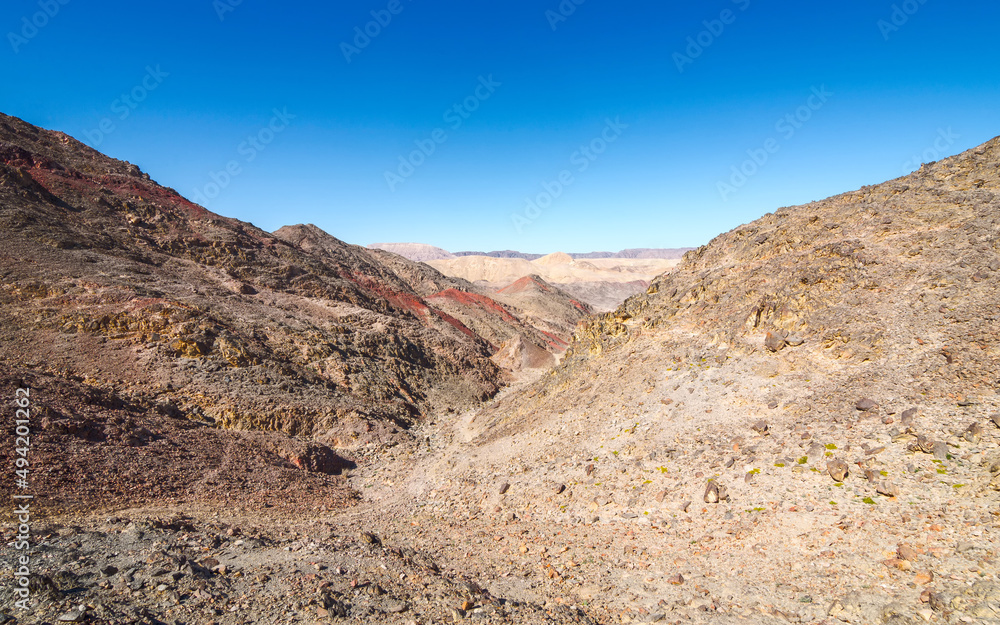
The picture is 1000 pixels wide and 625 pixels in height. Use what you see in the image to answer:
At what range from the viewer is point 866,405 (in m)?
9.05

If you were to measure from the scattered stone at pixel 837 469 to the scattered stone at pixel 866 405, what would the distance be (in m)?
1.65

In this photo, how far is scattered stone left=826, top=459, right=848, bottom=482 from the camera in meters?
7.90

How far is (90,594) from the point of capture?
18.2 feet

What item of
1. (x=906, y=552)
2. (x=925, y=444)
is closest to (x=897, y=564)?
(x=906, y=552)

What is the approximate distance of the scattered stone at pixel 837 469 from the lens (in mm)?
7898

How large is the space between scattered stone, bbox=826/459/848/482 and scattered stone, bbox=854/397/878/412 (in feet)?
5.42

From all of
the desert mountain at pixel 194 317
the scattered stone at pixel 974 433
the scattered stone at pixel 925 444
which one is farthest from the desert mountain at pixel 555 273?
the scattered stone at pixel 974 433

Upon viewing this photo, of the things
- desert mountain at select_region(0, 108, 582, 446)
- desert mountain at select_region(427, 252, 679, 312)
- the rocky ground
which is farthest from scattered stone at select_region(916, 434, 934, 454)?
desert mountain at select_region(427, 252, 679, 312)

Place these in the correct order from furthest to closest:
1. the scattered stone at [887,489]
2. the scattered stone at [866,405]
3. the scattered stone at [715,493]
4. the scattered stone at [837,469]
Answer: the scattered stone at [866,405]
the scattered stone at [715,493]
the scattered stone at [837,469]
the scattered stone at [887,489]

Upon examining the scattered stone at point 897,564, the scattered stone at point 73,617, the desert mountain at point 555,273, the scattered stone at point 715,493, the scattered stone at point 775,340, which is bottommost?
the scattered stone at point 897,564

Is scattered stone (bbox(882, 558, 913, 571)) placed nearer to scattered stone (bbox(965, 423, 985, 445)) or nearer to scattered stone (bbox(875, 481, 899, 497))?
scattered stone (bbox(875, 481, 899, 497))

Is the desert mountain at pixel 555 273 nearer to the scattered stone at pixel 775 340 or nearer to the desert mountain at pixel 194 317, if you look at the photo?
the desert mountain at pixel 194 317

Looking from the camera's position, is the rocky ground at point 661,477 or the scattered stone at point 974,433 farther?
the scattered stone at point 974,433

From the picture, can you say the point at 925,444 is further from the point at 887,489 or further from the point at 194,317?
the point at 194,317
